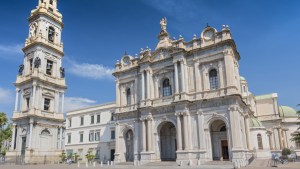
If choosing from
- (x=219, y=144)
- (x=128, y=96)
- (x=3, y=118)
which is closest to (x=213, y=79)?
(x=219, y=144)

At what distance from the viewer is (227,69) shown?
2997 centimetres

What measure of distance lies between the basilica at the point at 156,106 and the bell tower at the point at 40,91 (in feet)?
0.47

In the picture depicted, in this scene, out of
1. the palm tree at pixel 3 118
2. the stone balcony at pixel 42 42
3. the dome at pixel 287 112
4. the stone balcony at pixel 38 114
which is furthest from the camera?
the dome at pixel 287 112

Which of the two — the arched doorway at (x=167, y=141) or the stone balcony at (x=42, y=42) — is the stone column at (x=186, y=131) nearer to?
the arched doorway at (x=167, y=141)

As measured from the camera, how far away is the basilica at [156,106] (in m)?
30.0

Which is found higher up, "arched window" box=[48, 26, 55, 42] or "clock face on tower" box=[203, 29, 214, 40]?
"arched window" box=[48, 26, 55, 42]

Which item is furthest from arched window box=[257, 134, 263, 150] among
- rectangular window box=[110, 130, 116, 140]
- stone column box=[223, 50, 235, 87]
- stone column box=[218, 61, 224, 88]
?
rectangular window box=[110, 130, 116, 140]

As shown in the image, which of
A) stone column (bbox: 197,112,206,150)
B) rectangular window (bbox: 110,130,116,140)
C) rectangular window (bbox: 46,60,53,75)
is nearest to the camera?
stone column (bbox: 197,112,206,150)

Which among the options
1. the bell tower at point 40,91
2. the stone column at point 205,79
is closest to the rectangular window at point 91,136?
the bell tower at point 40,91

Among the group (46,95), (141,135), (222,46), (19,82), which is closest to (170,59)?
(222,46)

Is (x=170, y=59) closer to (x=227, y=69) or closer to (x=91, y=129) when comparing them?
(x=227, y=69)

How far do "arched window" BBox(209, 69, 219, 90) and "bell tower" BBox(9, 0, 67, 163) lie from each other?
24.9 meters

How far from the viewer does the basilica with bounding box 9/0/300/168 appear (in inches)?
1181

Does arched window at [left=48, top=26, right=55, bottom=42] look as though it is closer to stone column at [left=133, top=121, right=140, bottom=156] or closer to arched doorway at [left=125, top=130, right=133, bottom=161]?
arched doorway at [left=125, top=130, right=133, bottom=161]
